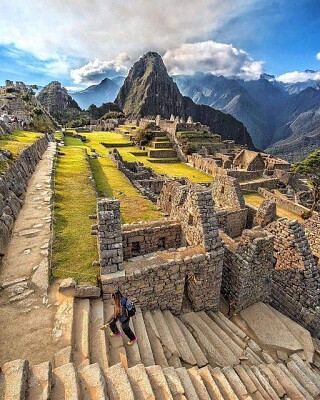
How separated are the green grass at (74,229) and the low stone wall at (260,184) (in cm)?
2617

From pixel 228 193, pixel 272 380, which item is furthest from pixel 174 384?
pixel 228 193

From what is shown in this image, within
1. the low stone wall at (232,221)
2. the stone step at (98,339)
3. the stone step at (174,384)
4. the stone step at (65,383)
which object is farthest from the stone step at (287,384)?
the low stone wall at (232,221)

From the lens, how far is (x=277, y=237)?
10.1 meters

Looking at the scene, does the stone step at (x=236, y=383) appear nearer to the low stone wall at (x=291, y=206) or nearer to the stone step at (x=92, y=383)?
the stone step at (x=92, y=383)

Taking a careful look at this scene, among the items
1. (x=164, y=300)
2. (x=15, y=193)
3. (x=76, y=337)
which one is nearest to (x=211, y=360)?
(x=164, y=300)

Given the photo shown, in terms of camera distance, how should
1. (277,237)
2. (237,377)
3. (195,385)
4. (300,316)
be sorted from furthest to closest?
(277,237) → (300,316) → (237,377) → (195,385)

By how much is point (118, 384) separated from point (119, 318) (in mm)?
1350

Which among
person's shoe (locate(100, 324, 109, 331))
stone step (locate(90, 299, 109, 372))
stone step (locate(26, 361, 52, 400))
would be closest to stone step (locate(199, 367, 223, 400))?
stone step (locate(90, 299, 109, 372))

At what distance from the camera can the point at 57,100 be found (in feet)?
406

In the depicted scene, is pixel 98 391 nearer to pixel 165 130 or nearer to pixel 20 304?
pixel 20 304

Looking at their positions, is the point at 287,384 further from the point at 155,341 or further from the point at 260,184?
the point at 260,184

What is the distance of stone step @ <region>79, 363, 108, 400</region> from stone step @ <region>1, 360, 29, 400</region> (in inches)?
35.3

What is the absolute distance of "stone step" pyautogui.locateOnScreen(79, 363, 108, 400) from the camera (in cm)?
392

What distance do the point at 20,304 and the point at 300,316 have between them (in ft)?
31.9
